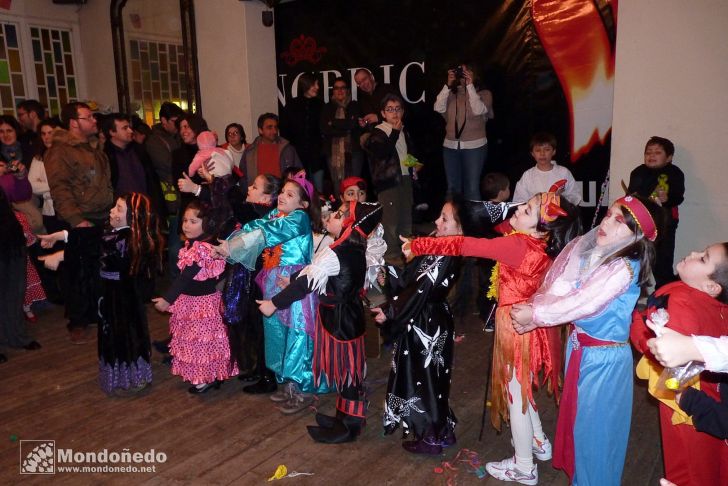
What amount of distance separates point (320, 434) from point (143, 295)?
59.6 inches

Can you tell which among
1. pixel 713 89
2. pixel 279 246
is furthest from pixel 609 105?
pixel 279 246

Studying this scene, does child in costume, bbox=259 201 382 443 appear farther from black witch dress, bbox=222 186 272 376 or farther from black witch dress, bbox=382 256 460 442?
black witch dress, bbox=222 186 272 376

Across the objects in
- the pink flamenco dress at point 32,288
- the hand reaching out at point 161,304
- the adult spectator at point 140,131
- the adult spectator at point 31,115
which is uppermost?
the adult spectator at point 31,115

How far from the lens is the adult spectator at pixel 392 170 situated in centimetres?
554

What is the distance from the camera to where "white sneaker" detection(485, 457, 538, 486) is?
2627 mm

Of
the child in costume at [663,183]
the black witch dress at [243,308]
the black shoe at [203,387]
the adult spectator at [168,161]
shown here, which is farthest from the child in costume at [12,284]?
the child in costume at [663,183]

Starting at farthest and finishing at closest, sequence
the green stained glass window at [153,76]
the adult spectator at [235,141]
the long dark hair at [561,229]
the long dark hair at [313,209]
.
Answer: the green stained glass window at [153,76] < the adult spectator at [235,141] < the long dark hair at [313,209] < the long dark hair at [561,229]

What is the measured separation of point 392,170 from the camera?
5.75 m

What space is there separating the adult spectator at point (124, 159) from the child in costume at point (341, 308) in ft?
8.46

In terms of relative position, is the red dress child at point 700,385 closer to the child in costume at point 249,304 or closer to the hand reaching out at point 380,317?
the hand reaching out at point 380,317

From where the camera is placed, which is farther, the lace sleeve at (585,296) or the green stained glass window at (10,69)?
the green stained glass window at (10,69)

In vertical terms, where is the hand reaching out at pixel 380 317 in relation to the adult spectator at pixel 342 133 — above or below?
below

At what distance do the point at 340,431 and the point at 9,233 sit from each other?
2906 millimetres

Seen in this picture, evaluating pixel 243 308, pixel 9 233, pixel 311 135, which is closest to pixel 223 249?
pixel 243 308
